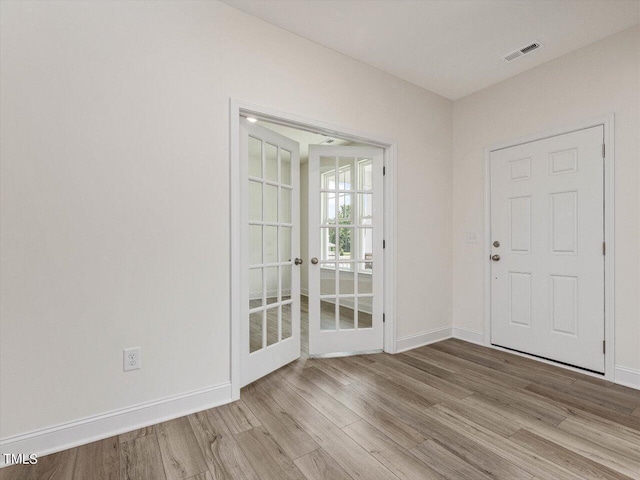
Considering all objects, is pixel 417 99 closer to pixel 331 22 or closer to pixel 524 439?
pixel 331 22

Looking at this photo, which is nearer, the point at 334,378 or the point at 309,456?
the point at 309,456

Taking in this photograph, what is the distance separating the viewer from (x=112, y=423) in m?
1.74

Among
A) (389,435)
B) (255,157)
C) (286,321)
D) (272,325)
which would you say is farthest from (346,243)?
(389,435)

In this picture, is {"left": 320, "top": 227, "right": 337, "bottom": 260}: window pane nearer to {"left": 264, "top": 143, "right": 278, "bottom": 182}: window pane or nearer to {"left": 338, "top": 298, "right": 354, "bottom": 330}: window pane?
{"left": 338, "top": 298, "right": 354, "bottom": 330}: window pane

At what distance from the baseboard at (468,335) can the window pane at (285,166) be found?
98.0 inches

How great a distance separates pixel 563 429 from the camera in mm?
1796

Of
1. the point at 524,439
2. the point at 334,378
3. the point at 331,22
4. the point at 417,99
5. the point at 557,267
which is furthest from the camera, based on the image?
the point at 417,99

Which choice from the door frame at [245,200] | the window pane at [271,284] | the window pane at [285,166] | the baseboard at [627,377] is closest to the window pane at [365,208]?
the door frame at [245,200]

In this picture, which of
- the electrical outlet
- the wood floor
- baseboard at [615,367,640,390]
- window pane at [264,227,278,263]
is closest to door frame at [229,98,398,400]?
window pane at [264,227,278,263]

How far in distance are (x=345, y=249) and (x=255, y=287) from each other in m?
0.98

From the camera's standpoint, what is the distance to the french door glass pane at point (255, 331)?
2.38 metres

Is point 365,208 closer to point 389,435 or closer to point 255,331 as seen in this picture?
point 255,331

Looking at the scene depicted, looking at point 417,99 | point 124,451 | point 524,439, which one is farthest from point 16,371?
point 417,99

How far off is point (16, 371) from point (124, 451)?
0.65m
